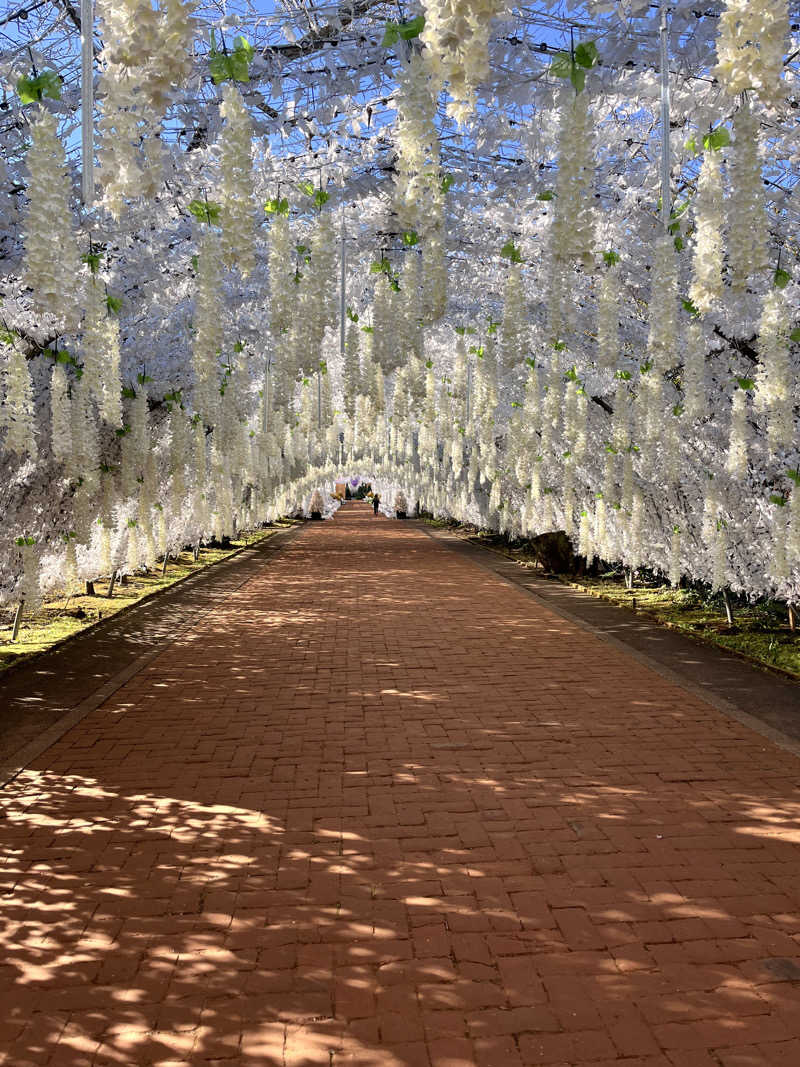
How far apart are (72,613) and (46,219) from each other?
878 cm

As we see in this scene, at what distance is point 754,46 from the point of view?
3.73m

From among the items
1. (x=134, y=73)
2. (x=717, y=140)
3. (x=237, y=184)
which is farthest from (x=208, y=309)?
(x=134, y=73)

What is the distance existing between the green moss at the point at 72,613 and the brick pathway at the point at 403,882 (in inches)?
108

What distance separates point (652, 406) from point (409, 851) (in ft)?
27.5

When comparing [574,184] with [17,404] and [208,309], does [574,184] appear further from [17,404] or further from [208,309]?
[17,404]

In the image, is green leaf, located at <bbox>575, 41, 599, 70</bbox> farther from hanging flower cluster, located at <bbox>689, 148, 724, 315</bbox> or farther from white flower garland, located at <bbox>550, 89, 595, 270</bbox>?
hanging flower cluster, located at <bbox>689, 148, 724, 315</bbox>

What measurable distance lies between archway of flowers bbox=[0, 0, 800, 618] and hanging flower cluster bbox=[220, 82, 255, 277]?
0.8 inches

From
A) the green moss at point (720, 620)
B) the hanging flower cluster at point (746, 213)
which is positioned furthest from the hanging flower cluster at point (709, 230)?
the green moss at point (720, 620)

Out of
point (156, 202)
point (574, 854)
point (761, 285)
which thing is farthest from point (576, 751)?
point (156, 202)

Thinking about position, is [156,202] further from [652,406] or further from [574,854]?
[574,854]

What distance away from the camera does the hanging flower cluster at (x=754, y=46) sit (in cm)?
354

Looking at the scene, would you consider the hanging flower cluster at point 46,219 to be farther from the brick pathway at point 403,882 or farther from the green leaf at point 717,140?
the green leaf at point 717,140

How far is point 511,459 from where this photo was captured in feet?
74.8

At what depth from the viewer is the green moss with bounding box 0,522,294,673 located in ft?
33.6
